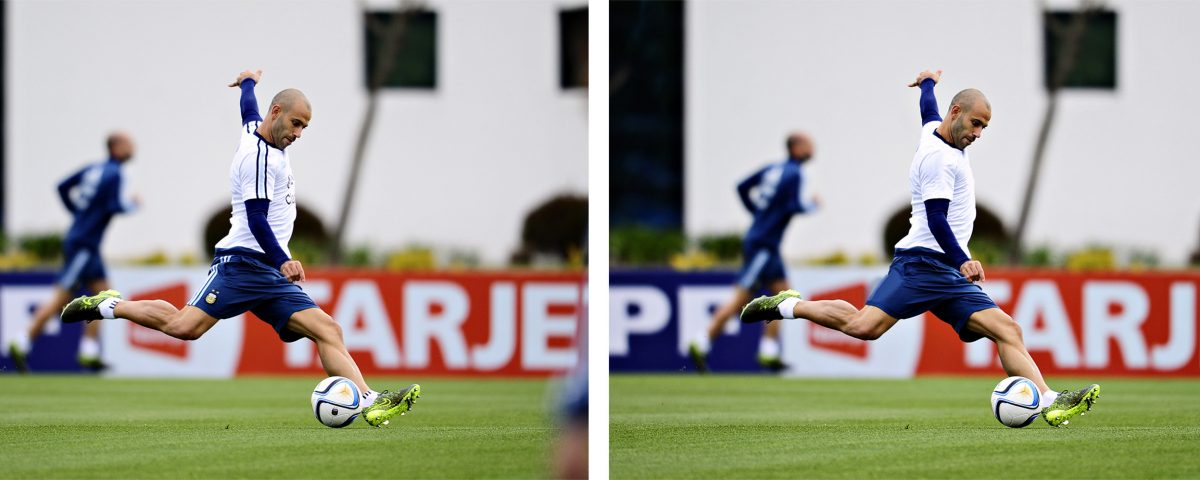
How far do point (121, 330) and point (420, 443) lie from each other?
20.8 feet

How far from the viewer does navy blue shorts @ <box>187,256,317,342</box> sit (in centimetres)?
→ 671

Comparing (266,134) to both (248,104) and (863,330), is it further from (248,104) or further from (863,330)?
(863,330)

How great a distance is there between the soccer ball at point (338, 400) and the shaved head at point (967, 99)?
123 inches

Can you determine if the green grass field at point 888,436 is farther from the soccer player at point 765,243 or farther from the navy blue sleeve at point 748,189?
the navy blue sleeve at point 748,189

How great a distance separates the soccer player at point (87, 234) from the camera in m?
11.6

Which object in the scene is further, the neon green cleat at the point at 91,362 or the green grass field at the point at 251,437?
the neon green cleat at the point at 91,362

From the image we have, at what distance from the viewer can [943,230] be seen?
268 inches

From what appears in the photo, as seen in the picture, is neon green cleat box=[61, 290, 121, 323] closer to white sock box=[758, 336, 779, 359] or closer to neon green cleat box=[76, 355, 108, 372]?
neon green cleat box=[76, 355, 108, 372]

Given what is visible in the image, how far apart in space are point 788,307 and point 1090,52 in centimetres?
1086

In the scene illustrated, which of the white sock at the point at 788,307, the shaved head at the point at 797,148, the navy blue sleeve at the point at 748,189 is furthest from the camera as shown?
the shaved head at the point at 797,148

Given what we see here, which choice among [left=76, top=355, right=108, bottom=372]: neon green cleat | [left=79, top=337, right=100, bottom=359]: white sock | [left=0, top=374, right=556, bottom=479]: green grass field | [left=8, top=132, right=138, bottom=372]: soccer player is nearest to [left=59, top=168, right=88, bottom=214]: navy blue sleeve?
[left=8, top=132, right=138, bottom=372]: soccer player

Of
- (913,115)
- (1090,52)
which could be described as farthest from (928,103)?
(1090,52)

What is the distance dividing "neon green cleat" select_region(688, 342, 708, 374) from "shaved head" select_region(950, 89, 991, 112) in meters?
4.96

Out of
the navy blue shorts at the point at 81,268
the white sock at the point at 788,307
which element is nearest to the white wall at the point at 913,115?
the navy blue shorts at the point at 81,268
